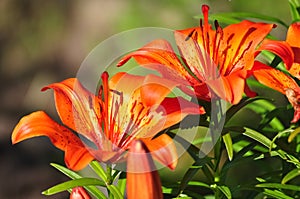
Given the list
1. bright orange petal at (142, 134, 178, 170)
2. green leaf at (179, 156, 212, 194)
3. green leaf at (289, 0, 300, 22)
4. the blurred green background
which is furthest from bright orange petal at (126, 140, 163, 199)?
the blurred green background

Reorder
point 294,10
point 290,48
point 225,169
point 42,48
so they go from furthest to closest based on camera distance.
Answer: point 42,48, point 294,10, point 225,169, point 290,48

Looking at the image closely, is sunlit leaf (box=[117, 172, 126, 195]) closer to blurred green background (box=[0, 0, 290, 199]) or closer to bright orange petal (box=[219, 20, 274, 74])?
bright orange petal (box=[219, 20, 274, 74])

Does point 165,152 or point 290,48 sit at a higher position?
point 290,48

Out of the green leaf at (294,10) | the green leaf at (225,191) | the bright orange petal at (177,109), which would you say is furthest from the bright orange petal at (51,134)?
the green leaf at (294,10)

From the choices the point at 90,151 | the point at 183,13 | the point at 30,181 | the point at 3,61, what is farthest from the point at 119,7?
the point at 90,151

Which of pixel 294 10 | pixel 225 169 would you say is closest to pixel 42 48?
pixel 294 10

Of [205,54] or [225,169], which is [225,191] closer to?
[225,169]

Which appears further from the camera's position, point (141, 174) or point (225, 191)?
point (225, 191)

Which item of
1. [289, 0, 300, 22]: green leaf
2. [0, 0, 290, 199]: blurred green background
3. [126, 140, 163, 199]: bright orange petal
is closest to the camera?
[126, 140, 163, 199]: bright orange petal
